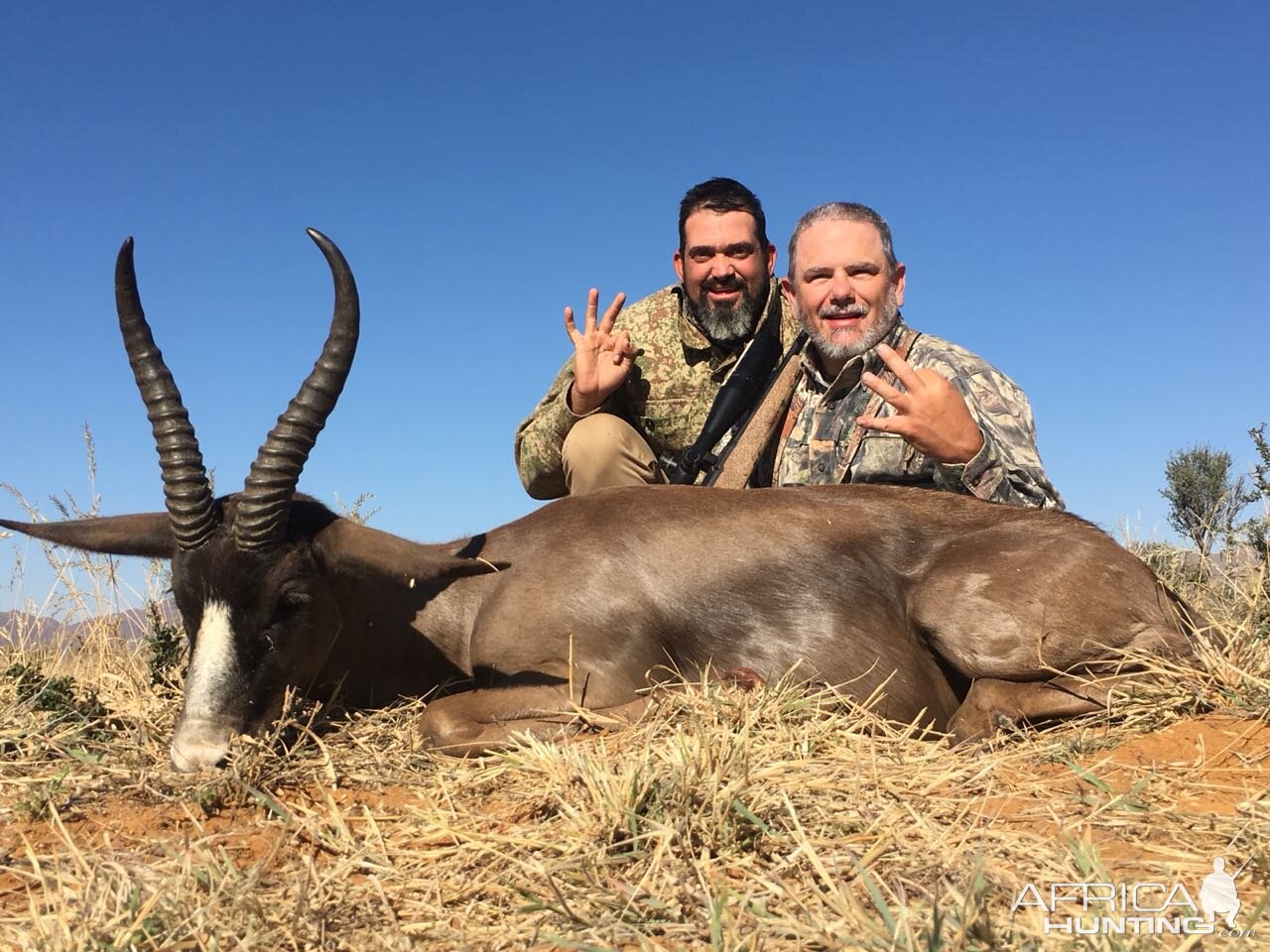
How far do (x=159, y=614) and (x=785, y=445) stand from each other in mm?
4507

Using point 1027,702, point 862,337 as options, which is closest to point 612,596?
point 1027,702

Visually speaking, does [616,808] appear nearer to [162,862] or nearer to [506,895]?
[506,895]

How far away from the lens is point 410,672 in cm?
520

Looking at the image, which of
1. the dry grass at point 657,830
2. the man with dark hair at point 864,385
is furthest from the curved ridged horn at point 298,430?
the man with dark hair at point 864,385

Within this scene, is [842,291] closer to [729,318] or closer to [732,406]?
[732,406]

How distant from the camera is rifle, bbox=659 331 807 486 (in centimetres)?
740

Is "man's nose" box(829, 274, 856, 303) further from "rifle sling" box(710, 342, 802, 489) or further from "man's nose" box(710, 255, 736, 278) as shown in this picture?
"man's nose" box(710, 255, 736, 278)

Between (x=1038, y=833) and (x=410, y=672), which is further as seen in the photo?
(x=410, y=672)

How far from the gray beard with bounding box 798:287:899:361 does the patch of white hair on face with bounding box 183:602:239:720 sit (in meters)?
4.27

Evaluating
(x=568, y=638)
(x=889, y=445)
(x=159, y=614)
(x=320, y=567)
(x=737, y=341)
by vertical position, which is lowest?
(x=159, y=614)

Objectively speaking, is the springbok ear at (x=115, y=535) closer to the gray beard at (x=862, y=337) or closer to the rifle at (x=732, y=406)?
the rifle at (x=732, y=406)

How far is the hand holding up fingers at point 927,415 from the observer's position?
4.79 metres

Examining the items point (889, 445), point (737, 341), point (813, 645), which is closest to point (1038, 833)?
point (813, 645)
